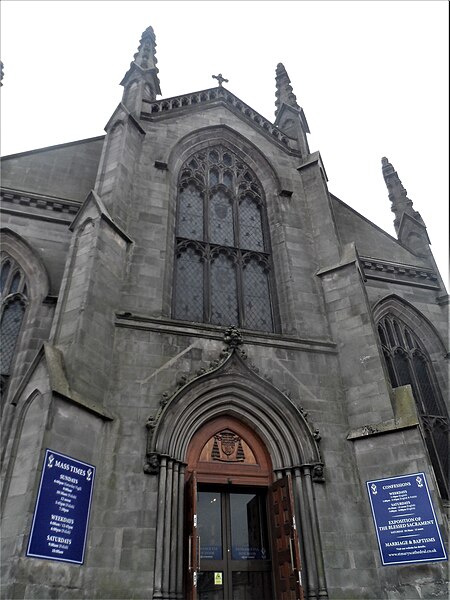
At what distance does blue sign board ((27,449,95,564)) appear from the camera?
7184mm

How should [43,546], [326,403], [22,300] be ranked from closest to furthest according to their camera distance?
1. [43,546]
2. [326,403]
3. [22,300]

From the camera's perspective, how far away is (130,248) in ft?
39.0

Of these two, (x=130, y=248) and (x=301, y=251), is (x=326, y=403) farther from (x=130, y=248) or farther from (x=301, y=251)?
(x=130, y=248)

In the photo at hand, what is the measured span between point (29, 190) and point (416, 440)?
12189 mm

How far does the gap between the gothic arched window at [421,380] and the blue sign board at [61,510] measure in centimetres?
941

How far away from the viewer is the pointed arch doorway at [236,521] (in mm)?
8758

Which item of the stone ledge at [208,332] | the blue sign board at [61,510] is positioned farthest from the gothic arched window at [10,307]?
the blue sign board at [61,510]

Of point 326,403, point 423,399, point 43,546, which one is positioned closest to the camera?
point 43,546

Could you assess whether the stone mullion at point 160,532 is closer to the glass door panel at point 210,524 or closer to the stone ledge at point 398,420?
the glass door panel at point 210,524

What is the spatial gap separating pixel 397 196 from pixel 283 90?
638cm

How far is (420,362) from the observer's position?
1535 centimetres

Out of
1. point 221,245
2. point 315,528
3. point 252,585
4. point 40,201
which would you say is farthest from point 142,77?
point 252,585

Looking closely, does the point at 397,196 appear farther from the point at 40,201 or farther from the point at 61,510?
the point at 61,510

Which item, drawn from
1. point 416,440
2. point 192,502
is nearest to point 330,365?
point 416,440
